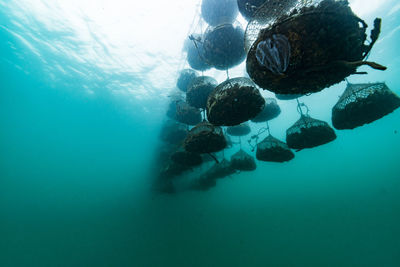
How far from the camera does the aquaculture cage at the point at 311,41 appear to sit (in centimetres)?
186

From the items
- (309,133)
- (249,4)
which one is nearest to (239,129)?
(309,133)

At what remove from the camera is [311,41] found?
1919 mm

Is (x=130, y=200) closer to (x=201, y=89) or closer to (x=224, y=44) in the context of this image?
(x=201, y=89)

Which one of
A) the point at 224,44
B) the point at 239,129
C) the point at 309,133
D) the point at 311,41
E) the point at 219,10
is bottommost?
the point at 311,41

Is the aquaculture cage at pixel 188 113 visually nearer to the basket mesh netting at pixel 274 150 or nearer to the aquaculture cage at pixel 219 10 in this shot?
the basket mesh netting at pixel 274 150

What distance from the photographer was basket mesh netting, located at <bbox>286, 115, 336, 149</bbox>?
5.65 metres

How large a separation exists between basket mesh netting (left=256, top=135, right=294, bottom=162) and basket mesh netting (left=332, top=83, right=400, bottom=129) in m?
2.34

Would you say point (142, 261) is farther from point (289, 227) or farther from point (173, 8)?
point (173, 8)

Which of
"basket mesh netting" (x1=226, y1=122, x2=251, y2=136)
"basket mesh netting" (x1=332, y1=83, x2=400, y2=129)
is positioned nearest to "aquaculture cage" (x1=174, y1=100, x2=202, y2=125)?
A: "basket mesh netting" (x1=226, y1=122, x2=251, y2=136)

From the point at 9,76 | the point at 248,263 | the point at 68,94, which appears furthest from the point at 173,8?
the point at 248,263

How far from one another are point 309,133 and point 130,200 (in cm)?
3542

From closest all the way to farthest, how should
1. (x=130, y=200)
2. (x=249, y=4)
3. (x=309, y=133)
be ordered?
1. (x=249, y=4)
2. (x=309, y=133)
3. (x=130, y=200)

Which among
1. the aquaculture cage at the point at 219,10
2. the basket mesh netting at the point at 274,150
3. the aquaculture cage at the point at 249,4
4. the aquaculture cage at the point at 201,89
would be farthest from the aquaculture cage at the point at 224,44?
the basket mesh netting at the point at 274,150

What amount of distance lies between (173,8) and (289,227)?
35862 millimetres
